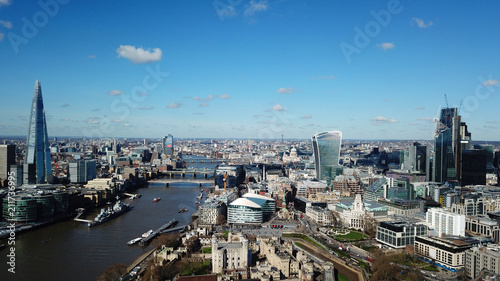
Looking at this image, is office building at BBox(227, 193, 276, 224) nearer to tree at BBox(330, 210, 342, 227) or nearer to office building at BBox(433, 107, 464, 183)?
tree at BBox(330, 210, 342, 227)

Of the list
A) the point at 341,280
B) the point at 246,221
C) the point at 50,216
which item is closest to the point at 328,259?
the point at 341,280

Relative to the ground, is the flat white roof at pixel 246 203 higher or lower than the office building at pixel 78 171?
lower

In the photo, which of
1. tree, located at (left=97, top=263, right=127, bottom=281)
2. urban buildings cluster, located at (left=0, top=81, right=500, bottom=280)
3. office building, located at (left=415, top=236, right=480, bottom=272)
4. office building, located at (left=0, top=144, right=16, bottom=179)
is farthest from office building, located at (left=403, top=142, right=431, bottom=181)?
office building, located at (left=0, top=144, right=16, bottom=179)

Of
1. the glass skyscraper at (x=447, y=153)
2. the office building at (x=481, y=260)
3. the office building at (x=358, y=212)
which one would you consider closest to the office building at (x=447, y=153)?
the glass skyscraper at (x=447, y=153)

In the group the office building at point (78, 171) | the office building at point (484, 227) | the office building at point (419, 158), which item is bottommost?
the office building at point (484, 227)

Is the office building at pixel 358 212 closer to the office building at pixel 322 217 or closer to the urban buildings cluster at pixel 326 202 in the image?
the urban buildings cluster at pixel 326 202

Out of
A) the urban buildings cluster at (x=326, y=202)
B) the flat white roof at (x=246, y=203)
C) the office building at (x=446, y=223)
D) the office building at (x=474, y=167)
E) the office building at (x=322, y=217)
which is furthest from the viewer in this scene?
the office building at (x=474, y=167)

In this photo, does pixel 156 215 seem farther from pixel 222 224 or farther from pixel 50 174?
pixel 50 174

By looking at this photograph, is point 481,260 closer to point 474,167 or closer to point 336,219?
point 336,219
